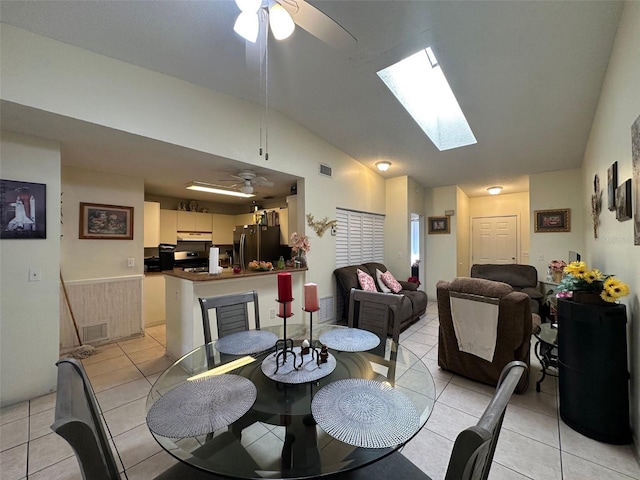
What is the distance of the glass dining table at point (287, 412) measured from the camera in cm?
97

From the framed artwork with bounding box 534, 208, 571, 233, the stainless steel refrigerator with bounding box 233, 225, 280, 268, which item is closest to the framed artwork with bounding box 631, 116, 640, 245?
the framed artwork with bounding box 534, 208, 571, 233

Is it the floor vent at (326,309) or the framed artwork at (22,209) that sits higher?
the framed artwork at (22,209)

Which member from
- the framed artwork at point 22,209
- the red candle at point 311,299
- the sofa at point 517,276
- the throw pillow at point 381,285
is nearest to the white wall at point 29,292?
the framed artwork at point 22,209

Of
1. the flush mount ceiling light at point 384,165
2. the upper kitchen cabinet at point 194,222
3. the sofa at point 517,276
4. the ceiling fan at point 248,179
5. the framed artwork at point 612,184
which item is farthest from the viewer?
the upper kitchen cabinet at point 194,222

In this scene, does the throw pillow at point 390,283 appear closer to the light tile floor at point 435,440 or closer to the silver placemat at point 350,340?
the light tile floor at point 435,440

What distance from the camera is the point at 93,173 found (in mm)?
3463

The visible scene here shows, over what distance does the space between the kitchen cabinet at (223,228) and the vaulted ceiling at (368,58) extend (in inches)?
82.2

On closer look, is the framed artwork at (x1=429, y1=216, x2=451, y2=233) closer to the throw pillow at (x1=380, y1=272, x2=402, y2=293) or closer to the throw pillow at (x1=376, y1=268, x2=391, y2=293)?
the throw pillow at (x1=380, y1=272, x2=402, y2=293)

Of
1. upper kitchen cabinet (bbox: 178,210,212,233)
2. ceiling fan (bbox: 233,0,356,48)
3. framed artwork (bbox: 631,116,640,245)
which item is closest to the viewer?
ceiling fan (bbox: 233,0,356,48)

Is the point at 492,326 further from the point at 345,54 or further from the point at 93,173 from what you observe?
the point at 93,173

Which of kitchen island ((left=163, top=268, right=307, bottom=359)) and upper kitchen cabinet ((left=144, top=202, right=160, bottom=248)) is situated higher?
upper kitchen cabinet ((left=144, top=202, right=160, bottom=248))

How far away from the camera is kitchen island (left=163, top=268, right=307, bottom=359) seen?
2770mm

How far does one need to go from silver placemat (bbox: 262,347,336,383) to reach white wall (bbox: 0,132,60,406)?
234cm

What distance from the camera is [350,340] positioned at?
74.5 inches
